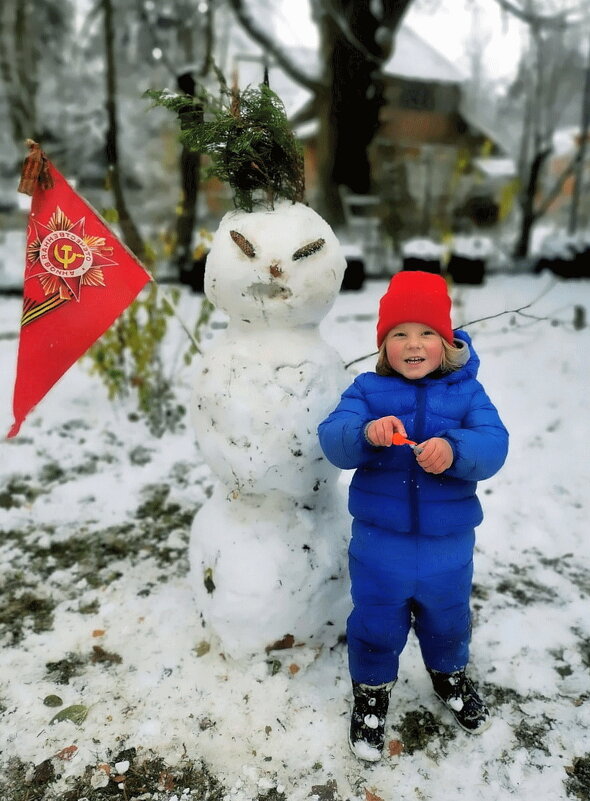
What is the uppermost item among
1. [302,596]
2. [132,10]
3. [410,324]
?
[132,10]

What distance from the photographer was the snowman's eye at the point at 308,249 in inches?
71.4

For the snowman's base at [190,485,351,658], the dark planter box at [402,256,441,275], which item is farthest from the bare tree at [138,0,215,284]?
the snowman's base at [190,485,351,658]

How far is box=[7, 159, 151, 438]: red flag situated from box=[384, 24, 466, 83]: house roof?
15.3m

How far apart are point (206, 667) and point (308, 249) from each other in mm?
1445

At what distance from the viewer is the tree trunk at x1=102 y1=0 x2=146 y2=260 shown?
18.9ft

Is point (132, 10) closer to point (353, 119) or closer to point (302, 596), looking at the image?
point (353, 119)

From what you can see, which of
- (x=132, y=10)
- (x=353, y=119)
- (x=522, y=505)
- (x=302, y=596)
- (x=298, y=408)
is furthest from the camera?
(x=132, y=10)

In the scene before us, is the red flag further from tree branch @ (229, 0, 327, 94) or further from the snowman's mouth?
tree branch @ (229, 0, 327, 94)

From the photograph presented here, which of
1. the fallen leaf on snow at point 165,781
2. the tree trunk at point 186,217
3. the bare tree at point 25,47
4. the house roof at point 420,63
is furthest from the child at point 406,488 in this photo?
the house roof at point 420,63

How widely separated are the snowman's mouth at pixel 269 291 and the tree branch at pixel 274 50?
793 centimetres

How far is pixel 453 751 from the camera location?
5.85 feet

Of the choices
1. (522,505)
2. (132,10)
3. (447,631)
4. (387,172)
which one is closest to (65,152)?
(132,10)

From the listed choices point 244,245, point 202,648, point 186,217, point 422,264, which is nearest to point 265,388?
point 244,245

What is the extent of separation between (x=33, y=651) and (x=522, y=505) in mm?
2360
